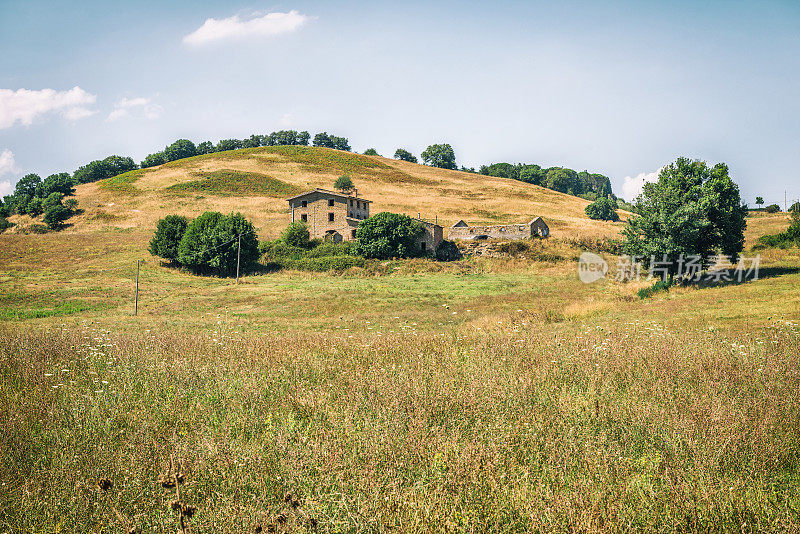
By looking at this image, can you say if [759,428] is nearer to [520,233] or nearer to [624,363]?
[624,363]

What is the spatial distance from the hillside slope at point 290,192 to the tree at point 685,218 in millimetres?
29665

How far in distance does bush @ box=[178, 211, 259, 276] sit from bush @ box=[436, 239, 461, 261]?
20.6 m

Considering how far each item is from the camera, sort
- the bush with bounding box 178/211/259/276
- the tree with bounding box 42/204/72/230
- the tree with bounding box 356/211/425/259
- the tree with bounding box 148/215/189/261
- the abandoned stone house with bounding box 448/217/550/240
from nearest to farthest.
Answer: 1. the bush with bounding box 178/211/259/276
2. the tree with bounding box 148/215/189/261
3. the tree with bounding box 356/211/425/259
4. the abandoned stone house with bounding box 448/217/550/240
5. the tree with bounding box 42/204/72/230

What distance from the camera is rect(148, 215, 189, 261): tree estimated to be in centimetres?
4803

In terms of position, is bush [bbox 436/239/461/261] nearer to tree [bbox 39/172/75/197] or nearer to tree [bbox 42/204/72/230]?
tree [bbox 42/204/72/230]

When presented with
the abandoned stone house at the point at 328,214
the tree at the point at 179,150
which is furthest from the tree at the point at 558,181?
the tree at the point at 179,150

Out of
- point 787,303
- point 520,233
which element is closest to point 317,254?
point 520,233

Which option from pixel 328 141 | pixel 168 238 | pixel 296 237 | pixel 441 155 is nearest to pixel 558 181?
pixel 441 155

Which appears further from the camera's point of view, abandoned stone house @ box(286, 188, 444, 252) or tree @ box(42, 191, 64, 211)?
tree @ box(42, 191, 64, 211)

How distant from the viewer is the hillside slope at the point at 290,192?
230ft

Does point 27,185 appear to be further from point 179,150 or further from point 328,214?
point 328,214

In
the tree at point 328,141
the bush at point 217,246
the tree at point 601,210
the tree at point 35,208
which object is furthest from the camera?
the tree at point 328,141

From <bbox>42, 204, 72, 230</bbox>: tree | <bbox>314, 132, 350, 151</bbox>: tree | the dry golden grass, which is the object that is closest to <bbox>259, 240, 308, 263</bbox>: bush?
<bbox>42, 204, 72, 230</bbox>: tree

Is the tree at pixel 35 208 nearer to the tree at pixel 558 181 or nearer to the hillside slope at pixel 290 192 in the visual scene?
the hillside slope at pixel 290 192
